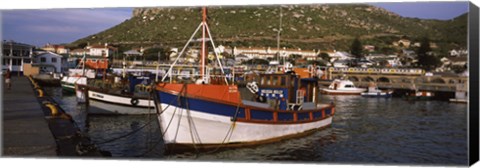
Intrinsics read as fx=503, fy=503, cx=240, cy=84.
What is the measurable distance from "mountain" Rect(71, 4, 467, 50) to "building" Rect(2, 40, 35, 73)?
4.40m

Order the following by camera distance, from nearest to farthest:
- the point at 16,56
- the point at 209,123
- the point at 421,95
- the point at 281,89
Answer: the point at 209,123 → the point at 281,89 → the point at 421,95 → the point at 16,56

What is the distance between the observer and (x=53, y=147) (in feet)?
33.3

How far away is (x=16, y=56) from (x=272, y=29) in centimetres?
2152

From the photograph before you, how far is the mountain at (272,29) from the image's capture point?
25.8m

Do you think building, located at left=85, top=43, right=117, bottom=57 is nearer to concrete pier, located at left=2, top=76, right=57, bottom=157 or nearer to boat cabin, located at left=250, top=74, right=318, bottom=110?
concrete pier, located at left=2, top=76, right=57, bottom=157

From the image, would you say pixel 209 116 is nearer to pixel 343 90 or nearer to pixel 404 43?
pixel 343 90

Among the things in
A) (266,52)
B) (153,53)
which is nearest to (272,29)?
(266,52)

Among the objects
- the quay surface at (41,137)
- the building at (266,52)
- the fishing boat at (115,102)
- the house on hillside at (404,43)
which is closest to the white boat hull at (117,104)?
the fishing boat at (115,102)

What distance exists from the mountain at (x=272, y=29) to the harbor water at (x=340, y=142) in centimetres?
488

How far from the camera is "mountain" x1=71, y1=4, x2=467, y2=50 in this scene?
2579 cm

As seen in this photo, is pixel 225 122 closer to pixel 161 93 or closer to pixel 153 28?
pixel 161 93

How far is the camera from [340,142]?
15.3m

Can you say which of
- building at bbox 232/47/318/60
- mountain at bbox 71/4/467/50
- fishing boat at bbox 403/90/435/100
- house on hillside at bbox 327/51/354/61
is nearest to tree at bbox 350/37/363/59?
mountain at bbox 71/4/467/50

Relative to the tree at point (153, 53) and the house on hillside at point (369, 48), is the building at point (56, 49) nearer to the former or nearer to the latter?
the tree at point (153, 53)
